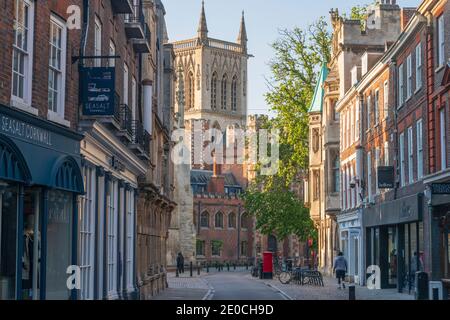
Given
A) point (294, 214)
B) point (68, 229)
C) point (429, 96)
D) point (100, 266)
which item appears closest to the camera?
point (68, 229)

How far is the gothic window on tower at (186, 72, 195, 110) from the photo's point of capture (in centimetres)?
15262

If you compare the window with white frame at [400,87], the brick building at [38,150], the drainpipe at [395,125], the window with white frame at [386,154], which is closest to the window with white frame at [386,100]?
the window with white frame at [386,154]

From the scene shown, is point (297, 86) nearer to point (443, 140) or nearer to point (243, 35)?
point (443, 140)

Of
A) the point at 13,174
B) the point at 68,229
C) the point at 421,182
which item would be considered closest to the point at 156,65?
the point at 421,182

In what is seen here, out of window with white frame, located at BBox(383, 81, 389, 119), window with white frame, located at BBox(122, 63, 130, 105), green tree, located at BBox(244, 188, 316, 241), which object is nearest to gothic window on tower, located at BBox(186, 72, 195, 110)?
green tree, located at BBox(244, 188, 316, 241)

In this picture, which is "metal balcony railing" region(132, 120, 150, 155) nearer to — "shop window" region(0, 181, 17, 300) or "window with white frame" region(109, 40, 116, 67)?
"window with white frame" region(109, 40, 116, 67)

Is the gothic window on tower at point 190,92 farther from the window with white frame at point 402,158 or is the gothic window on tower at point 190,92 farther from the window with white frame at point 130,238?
the window with white frame at point 130,238

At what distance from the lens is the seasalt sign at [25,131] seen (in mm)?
13992

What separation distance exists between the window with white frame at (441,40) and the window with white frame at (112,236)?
10.3 meters

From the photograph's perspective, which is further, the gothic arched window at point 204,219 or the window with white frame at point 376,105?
the gothic arched window at point 204,219

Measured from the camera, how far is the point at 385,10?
4906 centimetres

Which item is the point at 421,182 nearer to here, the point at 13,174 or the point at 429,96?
the point at 429,96
